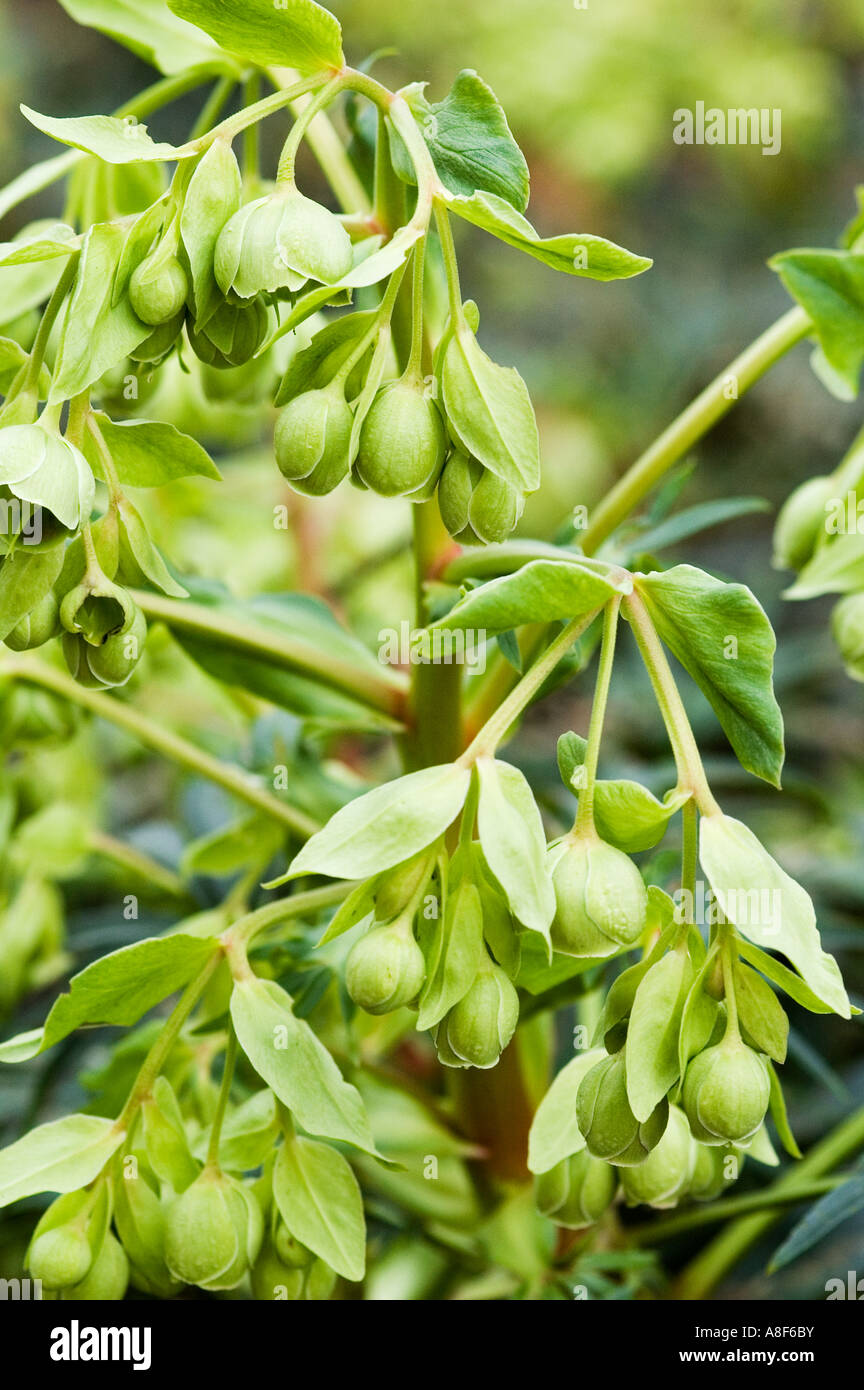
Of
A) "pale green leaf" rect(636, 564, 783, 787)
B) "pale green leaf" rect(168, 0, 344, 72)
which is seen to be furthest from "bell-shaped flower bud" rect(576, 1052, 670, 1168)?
"pale green leaf" rect(168, 0, 344, 72)

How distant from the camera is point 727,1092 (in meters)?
0.36

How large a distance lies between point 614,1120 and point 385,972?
80 mm

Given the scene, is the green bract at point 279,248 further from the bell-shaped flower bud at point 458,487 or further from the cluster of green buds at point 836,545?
the cluster of green buds at point 836,545

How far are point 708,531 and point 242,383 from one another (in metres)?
1.07

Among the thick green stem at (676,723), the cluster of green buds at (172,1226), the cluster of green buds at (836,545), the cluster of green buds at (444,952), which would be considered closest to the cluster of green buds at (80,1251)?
the cluster of green buds at (172,1226)

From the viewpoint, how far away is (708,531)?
5.22ft

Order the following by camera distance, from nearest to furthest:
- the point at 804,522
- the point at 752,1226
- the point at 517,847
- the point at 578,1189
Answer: the point at 517,847
the point at 578,1189
the point at 804,522
the point at 752,1226

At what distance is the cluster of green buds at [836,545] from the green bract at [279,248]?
24 centimetres

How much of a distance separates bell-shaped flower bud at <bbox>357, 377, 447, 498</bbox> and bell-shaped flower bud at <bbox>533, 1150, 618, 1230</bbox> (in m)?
0.25

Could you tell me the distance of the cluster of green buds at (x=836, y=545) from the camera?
527 millimetres

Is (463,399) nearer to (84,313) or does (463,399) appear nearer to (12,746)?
(84,313)

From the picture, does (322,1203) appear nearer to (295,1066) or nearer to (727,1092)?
(295,1066)

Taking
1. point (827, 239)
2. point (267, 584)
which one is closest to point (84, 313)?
point (267, 584)

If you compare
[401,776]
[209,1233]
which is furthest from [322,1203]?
[401,776]
